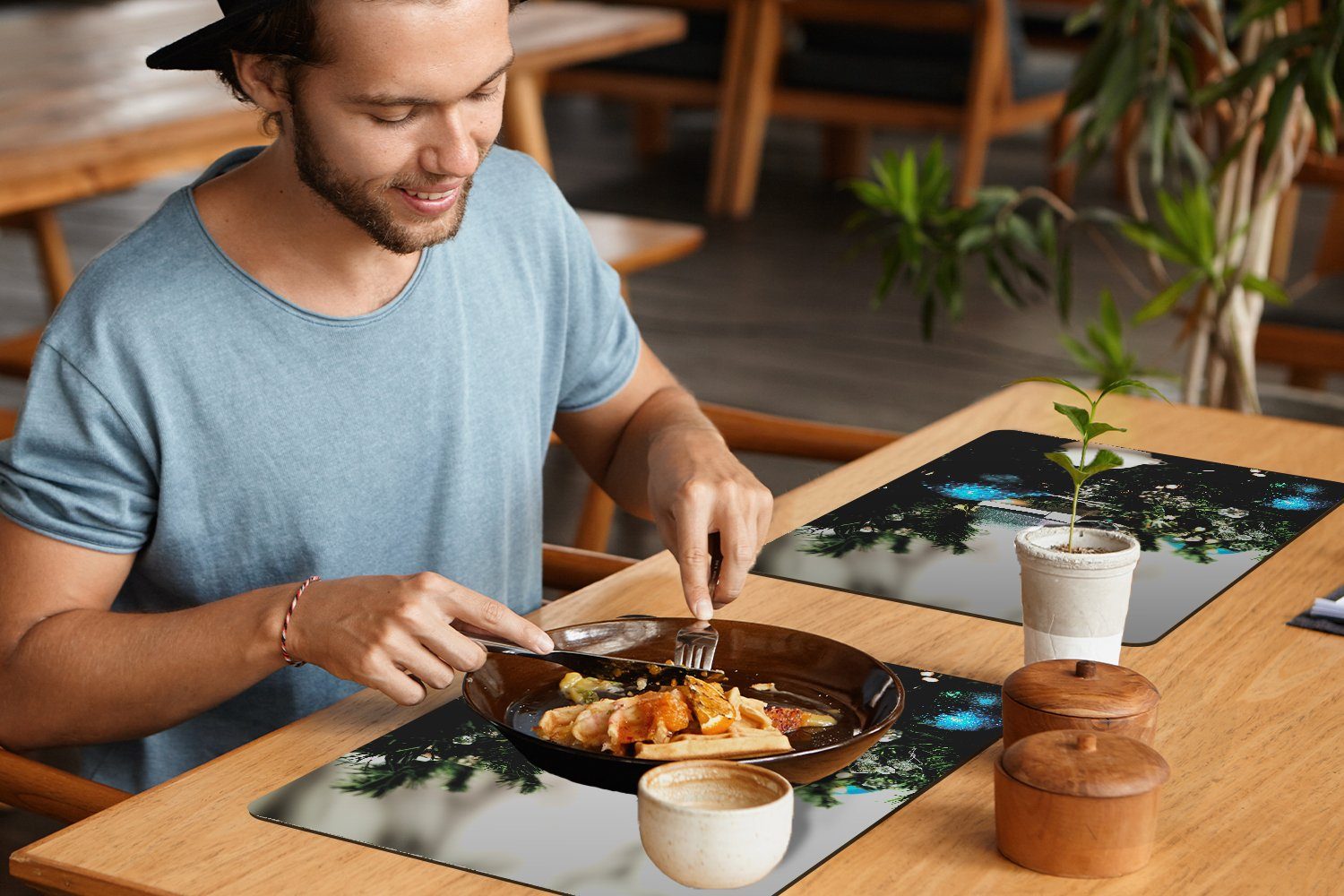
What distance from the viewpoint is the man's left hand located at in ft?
4.36

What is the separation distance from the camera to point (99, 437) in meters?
1.30

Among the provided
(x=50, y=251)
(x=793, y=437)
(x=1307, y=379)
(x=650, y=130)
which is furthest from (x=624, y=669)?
(x=650, y=130)

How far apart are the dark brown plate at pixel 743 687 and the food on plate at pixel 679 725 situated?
2cm

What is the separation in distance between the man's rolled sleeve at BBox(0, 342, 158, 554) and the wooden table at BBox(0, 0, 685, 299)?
0.53 m

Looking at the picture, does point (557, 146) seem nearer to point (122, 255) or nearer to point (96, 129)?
point (96, 129)

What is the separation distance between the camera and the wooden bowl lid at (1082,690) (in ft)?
3.35

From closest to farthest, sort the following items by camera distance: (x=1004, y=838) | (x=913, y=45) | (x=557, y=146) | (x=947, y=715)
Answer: (x=1004, y=838), (x=947, y=715), (x=913, y=45), (x=557, y=146)

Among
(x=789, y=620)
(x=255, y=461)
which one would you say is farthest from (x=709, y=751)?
(x=255, y=461)

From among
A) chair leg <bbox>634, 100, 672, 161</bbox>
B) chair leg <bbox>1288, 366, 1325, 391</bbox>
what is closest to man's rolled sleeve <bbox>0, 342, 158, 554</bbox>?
chair leg <bbox>1288, 366, 1325, 391</bbox>

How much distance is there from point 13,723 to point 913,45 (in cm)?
511

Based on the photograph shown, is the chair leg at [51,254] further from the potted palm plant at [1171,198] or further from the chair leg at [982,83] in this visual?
the chair leg at [982,83]

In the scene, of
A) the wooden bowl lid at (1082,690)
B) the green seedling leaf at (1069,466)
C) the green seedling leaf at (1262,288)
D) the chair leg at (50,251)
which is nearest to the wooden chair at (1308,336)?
the green seedling leaf at (1262,288)

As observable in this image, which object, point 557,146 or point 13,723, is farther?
point 557,146

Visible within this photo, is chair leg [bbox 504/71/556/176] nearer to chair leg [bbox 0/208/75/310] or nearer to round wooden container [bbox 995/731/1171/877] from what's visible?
chair leg [bbox 0/208/75/310]
